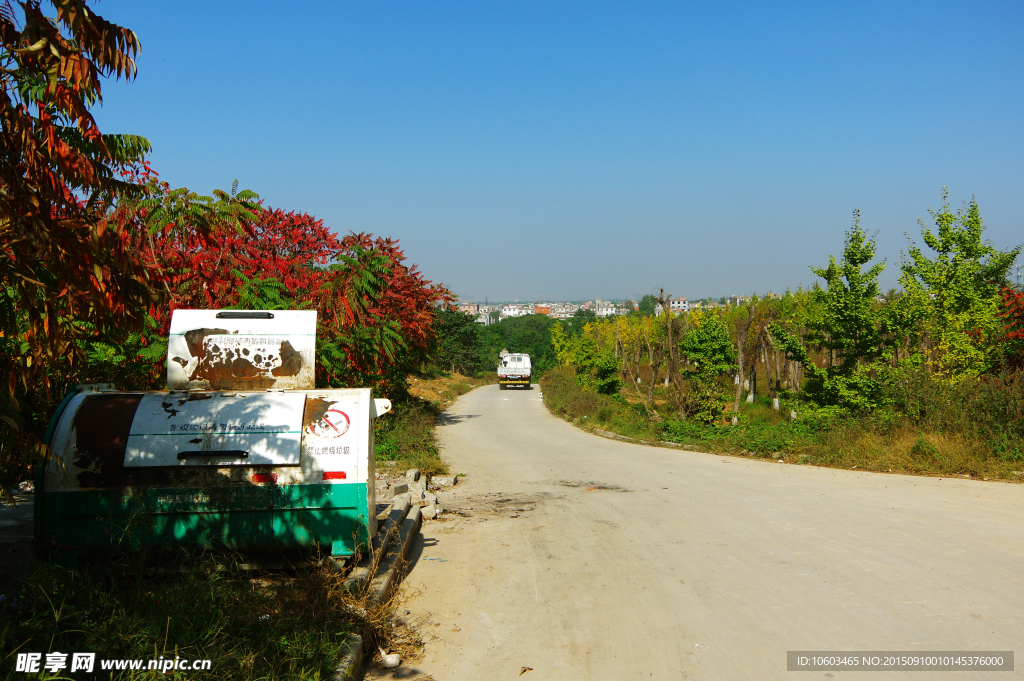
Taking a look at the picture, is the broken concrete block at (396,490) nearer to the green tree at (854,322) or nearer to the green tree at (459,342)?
the green tree at (854,322)

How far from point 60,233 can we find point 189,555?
114 inches

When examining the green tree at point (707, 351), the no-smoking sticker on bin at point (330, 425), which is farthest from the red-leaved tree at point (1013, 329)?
the no-smoking sticker on bin at point (330, 425)

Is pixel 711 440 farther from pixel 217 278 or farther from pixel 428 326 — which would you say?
pixel 217 278

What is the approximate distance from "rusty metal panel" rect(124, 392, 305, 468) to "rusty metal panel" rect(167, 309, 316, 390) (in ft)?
2.69

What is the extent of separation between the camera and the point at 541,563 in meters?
7.23

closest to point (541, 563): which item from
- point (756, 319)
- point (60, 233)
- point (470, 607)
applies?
point (470, 607)

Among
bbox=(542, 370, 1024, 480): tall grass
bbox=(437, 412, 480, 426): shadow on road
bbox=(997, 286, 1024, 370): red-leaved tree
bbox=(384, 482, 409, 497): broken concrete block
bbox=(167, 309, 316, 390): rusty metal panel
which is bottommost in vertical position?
bbox=(437, 412, 480, 426): shadow on road

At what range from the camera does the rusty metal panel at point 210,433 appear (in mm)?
5309

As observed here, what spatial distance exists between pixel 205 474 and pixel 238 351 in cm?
164

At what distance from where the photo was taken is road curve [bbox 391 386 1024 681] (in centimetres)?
488

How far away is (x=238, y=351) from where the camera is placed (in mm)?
6605

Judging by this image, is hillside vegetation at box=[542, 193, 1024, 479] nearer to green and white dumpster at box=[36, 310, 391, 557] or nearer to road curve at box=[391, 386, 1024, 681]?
road curve at box=[391, 386, 1024, 681]

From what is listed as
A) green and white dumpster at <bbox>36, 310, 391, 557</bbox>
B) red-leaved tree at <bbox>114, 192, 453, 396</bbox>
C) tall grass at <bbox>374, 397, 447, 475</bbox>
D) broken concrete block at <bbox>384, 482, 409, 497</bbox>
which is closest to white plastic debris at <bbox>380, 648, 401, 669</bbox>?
green and white dumpster at <bbox>36, 310, 391, 557</bbox>

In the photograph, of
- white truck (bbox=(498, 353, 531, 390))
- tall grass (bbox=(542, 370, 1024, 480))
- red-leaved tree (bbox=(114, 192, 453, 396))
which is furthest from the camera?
white truck (bbox=(498, 353, 531, 390))
